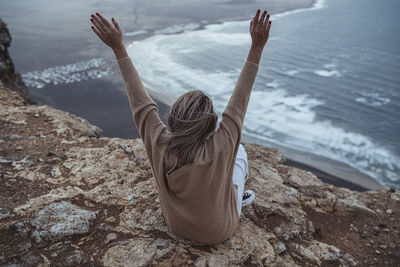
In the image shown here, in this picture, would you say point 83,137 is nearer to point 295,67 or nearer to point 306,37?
point 295,67

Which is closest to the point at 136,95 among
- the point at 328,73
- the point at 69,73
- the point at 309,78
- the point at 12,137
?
the point at 12,137

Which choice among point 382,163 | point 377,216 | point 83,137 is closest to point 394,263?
point 377,216

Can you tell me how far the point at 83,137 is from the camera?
448 cm

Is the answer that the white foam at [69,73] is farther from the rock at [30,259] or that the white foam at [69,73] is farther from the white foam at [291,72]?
the rock at [30,259]

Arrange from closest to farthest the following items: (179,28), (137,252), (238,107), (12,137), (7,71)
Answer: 1. (238,107)
2. (137,252)
3. (12,137)
4. (7,71)
5. (179,28)

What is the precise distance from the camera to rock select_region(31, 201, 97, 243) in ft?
7.83

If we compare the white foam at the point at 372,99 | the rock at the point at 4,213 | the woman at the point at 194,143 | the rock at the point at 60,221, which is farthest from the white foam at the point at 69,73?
the woman at the point at 194,143

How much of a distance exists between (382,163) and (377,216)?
7937 millimetres

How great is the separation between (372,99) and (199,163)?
15609mm

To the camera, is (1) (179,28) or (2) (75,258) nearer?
(2) (75,258)

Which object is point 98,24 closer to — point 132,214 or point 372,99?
point 132,214

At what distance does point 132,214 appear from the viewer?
279cm

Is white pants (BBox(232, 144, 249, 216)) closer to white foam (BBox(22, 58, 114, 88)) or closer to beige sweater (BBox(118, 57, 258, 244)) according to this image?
beige sweater (BBox(118, 57, 258, 244))

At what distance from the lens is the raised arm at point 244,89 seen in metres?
A: 1.75
